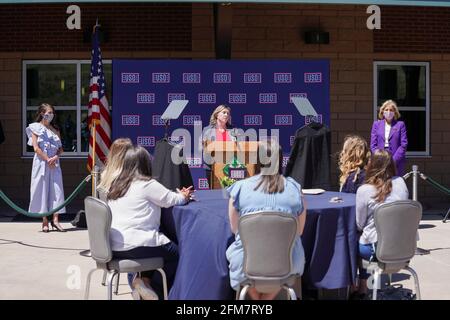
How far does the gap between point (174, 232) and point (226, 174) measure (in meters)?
1.98

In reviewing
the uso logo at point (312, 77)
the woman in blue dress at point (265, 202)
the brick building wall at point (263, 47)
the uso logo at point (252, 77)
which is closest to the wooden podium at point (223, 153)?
the woman in blue dress at point (265, 202)

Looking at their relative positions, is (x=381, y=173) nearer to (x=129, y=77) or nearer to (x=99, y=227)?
(x=99, y=227)

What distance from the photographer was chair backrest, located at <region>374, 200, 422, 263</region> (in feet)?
20.0

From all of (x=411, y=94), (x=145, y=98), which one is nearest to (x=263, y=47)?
(x=145, y=98)

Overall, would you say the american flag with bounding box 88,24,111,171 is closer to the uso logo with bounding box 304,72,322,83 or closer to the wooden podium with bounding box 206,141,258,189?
the uso logo with bounding box 304,72,322,83

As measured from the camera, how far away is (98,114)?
12.6m

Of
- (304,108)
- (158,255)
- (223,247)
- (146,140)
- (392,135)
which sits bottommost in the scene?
(158,255)

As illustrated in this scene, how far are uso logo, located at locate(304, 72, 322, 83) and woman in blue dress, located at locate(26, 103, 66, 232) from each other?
435 centimetres

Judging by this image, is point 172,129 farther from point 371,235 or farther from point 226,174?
point 371,235

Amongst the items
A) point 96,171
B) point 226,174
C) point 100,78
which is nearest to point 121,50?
point 100,78

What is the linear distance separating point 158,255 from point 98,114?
6.71 metres

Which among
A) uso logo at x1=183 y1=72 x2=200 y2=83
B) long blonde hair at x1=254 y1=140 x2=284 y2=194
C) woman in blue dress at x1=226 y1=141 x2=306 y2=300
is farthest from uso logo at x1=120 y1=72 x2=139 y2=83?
woman in blue dress at x1=226 y1=141 x2=306 y2=300

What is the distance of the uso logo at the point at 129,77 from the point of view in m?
13.0

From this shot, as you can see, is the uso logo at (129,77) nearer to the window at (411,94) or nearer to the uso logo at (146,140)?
the uso logo at (146,140)
